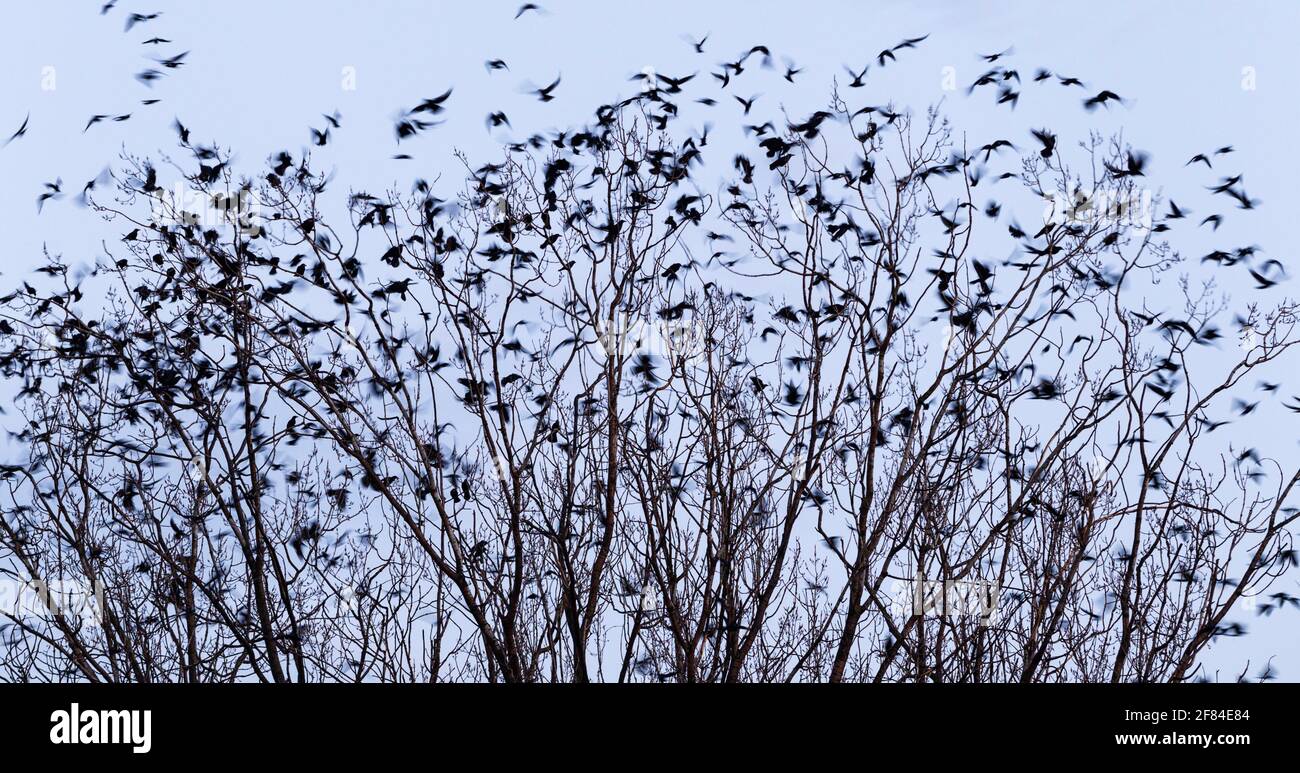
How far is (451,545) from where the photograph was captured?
299 inches

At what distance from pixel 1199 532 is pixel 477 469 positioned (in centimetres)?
492

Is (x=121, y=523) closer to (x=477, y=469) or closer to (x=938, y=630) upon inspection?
(x=477, y=469)

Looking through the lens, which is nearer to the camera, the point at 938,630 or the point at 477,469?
the point at 477,469
